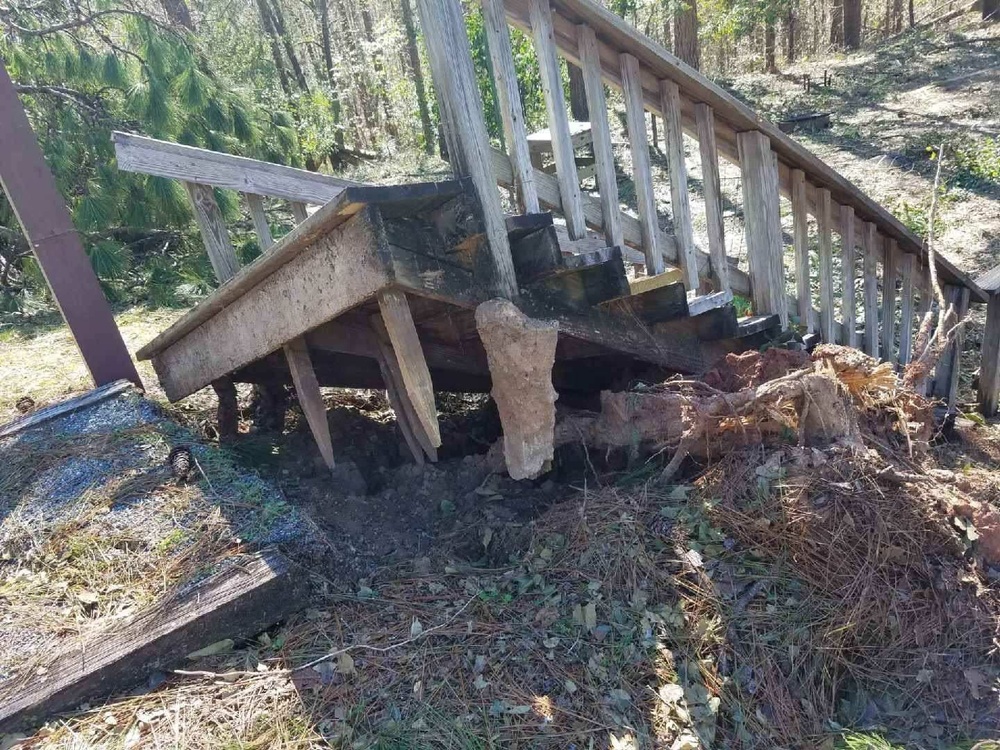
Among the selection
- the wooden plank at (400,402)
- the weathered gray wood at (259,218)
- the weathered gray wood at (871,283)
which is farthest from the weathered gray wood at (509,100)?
the weathered gray wood at (871,283)

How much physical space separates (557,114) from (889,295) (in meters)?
3.36

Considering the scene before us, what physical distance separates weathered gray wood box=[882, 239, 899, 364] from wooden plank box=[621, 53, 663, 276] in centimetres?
238

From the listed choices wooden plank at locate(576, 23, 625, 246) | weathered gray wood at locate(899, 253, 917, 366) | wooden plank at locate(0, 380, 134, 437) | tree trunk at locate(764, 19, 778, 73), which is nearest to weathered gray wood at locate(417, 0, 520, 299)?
wooden plank at locate(576, 23, 625, 246)

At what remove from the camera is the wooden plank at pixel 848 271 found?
13.9 feet

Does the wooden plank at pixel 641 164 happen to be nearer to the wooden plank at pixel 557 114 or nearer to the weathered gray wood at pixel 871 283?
the wooden plank at pixel 557 114

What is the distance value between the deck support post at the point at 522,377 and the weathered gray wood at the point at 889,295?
3075 millimetres

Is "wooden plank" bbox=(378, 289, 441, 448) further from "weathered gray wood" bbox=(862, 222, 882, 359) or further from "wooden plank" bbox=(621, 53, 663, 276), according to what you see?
"weathered gray wood" bbox=(862, 222, 882, 359)

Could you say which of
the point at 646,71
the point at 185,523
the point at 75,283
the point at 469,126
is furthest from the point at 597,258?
the point at 75,283

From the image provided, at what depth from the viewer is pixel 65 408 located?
3.54m

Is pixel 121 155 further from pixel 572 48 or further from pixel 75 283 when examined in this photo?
pixel 572 48

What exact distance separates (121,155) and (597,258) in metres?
2.17

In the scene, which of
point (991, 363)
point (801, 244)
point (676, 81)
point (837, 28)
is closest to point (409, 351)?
point (676, 81)

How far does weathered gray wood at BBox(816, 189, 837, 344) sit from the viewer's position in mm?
4039

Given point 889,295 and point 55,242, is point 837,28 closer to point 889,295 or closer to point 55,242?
point 889,295
